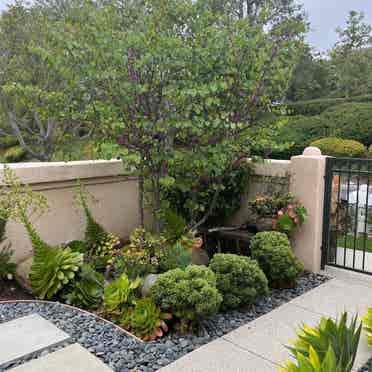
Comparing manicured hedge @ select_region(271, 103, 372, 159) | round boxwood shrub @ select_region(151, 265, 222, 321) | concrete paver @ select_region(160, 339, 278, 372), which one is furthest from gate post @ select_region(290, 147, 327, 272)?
manicured hedge @ select_region(271, 103, 372, 159)

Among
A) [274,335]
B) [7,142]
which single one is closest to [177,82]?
[274,335]

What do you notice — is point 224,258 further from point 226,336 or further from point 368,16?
point 368,16

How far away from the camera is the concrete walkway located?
2.67m

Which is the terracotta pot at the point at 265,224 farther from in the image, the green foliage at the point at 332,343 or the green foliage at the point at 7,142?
the green foliage at the point at 7,142

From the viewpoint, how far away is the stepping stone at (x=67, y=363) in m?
2.49

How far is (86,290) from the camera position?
3557 mm

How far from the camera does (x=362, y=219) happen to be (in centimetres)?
536

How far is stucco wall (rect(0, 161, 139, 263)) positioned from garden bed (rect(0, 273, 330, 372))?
1.03m

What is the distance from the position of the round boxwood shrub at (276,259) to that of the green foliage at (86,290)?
1.68 metres

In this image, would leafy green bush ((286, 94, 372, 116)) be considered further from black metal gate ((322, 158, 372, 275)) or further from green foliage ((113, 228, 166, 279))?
green foliage ((113, 228, 166, 279))

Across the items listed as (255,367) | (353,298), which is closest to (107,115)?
(255,367)

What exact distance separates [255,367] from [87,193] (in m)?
2.90

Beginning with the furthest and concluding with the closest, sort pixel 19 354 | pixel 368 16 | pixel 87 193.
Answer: pixel 368 16
pixel 87 193
pixel 19 354

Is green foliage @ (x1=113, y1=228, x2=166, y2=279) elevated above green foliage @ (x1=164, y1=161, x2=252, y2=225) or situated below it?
below
